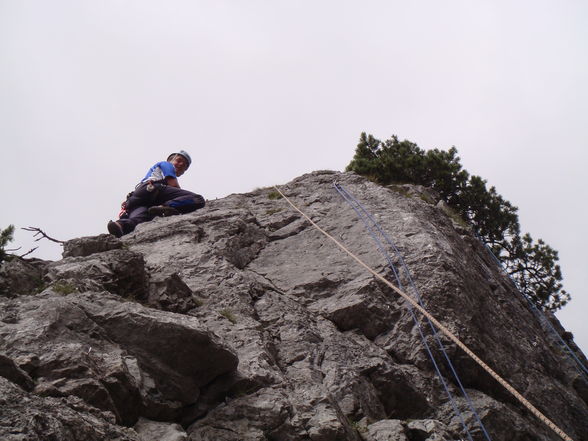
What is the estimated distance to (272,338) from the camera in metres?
7.55

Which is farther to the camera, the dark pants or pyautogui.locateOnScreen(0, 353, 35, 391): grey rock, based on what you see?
the dark pants

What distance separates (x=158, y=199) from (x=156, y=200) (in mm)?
49

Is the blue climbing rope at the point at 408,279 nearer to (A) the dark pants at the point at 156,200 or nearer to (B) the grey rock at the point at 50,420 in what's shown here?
(A) the dark pants at the point at 156,200

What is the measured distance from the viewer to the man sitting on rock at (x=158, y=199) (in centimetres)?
1195

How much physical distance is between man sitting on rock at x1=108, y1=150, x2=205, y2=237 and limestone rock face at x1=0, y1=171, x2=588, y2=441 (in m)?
0.67

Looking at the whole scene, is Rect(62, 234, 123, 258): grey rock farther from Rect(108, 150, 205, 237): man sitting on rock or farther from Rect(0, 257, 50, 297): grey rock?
Rect(108, 150, 205, 237): man sitting on rock

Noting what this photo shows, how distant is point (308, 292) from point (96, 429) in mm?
5325

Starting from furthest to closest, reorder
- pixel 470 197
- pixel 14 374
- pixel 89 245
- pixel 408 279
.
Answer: pixel 470 197
pixel 408 279
pixel 89 245
pixel 14 374

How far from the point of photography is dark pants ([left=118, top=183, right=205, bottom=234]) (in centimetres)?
1199

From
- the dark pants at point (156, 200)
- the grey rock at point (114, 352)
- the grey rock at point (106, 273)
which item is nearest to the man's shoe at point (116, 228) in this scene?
the dark pants at point (156, 200)

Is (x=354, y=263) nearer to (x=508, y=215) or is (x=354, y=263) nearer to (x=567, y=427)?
(x=567, y=427)

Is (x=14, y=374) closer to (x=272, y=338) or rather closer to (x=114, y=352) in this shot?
(x=114, y=352)

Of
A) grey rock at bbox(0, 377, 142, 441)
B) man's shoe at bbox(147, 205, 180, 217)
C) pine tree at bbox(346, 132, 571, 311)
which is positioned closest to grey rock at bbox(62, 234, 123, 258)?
man's shoe at bbox(147, 205, 180, 217)

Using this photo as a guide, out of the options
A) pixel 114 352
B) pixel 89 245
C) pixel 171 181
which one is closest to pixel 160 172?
pixel 171 181
